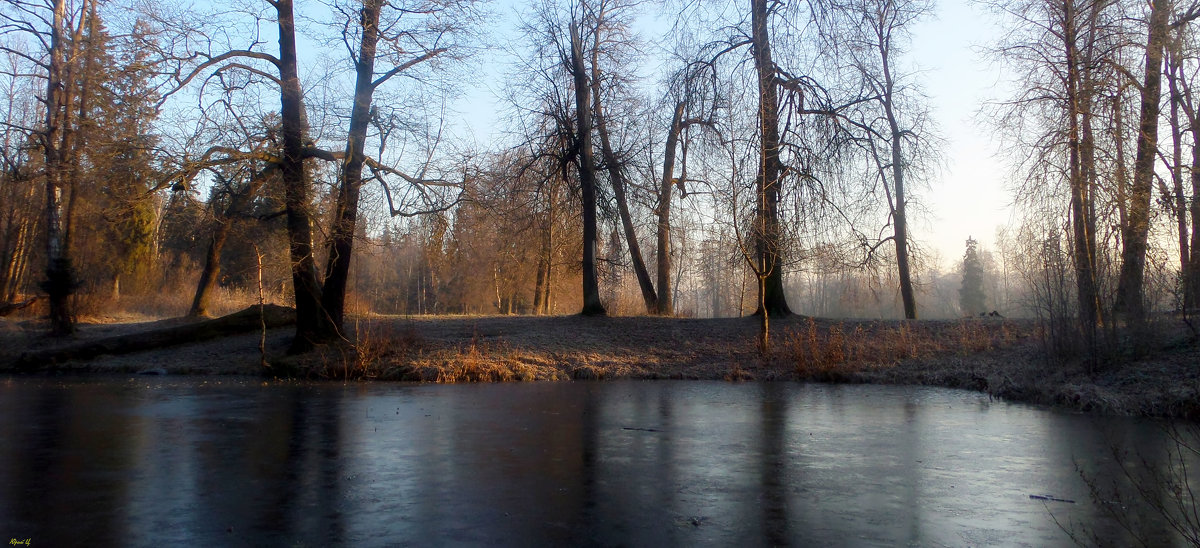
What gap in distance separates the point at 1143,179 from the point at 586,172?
14148 mm

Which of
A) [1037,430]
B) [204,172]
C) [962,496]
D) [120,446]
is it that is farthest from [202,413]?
[1037,430]

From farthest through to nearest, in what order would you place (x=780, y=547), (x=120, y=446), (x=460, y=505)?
(x=120, y=446)
(x=460, y=505)
(x=780, y=547)

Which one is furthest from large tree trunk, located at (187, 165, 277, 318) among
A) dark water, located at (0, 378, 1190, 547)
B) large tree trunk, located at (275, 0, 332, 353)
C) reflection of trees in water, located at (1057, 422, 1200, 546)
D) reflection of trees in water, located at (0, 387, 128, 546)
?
reflection of trees in water, located at (1057, 422, 1200, 546)

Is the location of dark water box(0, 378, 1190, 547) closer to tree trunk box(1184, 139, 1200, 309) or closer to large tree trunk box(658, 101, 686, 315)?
tree trunk box(1184, 139, 1200, 309)

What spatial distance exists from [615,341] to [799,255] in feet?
18.5

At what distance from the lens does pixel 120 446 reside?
890cm

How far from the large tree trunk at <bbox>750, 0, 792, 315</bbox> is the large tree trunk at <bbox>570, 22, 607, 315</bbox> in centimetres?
526

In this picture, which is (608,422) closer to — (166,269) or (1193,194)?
(1193,194)

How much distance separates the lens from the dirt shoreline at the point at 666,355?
15516 mm

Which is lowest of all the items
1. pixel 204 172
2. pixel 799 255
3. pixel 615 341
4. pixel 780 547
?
pixel 780 547

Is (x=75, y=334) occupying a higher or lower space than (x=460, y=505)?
higher

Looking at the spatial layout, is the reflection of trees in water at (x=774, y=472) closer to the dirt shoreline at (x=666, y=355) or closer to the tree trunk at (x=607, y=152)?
the dirt shoreline at (x=666, y=355)

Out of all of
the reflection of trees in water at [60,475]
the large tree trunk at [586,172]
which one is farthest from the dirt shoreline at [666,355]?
the reflection of trees in water at [60,475]

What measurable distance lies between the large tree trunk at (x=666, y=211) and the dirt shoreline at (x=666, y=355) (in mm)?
5342
